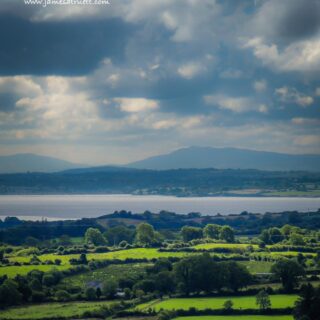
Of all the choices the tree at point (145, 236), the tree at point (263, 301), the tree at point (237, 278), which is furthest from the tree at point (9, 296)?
the tree at point (145, 236)

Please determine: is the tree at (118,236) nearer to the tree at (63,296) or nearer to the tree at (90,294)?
the tree at (63,296)

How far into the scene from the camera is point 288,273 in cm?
5288

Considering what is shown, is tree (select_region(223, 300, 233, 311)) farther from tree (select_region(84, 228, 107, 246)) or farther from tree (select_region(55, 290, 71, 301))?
tree (select_region(84, 228, 107, 246))

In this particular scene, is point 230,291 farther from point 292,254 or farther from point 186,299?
point 292,254

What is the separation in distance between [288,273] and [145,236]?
35.5 meters

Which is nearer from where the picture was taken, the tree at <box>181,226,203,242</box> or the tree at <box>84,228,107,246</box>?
the tree at <box>84,228,107,246</box>

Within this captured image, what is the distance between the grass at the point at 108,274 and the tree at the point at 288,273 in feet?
38.2

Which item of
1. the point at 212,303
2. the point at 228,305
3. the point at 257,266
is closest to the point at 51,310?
the point at 212,303

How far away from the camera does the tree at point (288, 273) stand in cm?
5188

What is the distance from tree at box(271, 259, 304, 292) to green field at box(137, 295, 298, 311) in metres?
2.58

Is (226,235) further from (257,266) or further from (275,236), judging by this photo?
(257,266)

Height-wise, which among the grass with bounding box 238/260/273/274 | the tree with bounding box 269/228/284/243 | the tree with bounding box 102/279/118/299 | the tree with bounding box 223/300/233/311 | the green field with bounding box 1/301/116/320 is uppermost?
the tree with bounding box 269/228/284/243

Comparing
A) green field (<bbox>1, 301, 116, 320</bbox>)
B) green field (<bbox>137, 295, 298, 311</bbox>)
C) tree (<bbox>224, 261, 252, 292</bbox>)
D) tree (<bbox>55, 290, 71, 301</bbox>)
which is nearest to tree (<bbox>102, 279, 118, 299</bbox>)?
green field (<bbox>1, 301, 116, 320</bbox>)

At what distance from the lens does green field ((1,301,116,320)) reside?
45.0 m
